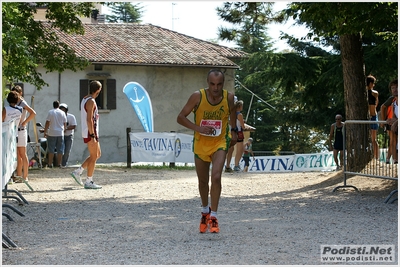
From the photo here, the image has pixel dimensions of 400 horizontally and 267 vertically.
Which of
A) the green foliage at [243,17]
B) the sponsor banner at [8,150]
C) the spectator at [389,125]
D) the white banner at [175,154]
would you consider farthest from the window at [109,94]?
the sponsor banner at [8,150]

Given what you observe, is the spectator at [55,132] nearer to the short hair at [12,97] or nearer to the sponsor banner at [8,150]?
the short hair at [12,97]

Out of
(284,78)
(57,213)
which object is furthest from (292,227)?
(284,78)

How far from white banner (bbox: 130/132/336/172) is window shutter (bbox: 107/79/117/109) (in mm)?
14384

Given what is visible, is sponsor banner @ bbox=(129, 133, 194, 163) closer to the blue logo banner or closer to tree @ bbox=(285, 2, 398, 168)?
the blue logo banner

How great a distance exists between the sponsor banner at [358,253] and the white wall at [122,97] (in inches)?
1184

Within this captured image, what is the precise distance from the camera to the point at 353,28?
13.9 m

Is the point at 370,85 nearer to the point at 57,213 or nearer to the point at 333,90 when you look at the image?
the point at 57,213

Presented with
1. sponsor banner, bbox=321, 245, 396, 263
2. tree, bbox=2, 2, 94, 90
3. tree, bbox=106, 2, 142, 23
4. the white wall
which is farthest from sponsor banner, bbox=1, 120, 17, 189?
tree, bbox=106, 2, 142, 23

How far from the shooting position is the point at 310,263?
24.0ft

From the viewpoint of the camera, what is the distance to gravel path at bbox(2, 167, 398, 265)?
25.8 ft

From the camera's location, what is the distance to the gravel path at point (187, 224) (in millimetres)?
7875

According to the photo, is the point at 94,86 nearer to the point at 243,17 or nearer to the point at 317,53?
the point at 243,17

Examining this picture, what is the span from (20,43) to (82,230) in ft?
25.8

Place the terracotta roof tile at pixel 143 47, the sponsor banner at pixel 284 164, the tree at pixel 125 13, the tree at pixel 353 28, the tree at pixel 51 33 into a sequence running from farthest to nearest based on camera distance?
the tree at pixel 125 13 → the terracotta roof tile at pixel 143 47 → the sponsor banner at pixel 284 164 → the tree at pixel 51 33 → the tree at pixel 353 28
